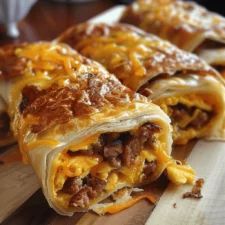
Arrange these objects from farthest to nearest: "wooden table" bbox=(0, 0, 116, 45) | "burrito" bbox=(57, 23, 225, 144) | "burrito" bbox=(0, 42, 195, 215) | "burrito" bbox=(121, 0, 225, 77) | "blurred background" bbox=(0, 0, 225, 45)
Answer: "wooden table" bbox=(0, 0, 116, 45)
"blurred background" bbox=(0, 0, 225, 45)
"burrito" bbox=(121, 0, 225, 77)
"burrito" bbox=(57, 23, 225, 144)
"burrito" bbox=(0, 42, 195, 215)

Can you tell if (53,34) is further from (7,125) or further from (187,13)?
(7,125)

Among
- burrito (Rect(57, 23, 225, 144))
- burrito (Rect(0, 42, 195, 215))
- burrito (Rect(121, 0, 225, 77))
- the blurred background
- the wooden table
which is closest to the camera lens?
burrito (Rect(0, 42, 195, 215))

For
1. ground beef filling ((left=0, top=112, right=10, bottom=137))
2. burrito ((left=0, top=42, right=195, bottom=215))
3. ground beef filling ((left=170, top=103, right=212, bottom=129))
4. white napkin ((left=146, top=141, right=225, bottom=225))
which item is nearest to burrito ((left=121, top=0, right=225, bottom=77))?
ground beef filling ((left=170, top=103, right=212, bottom=129))

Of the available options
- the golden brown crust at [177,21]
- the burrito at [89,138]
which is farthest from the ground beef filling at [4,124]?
the golden brown crust at [177,21]

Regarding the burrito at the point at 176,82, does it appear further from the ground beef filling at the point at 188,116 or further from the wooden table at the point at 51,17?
the wooden table at the point at 51,17

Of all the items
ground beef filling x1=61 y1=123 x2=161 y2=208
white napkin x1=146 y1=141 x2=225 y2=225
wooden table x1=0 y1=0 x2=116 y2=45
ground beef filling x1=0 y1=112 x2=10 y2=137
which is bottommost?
wooden table x1=0 y1=0 x2=116 y2=45

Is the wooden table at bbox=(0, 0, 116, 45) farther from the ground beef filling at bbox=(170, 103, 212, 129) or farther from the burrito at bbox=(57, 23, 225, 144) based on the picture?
the ground beef filling at bbox=(170, 103, 212, 129)

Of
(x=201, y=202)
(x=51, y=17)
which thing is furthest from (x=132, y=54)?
(x=51, y=17)
